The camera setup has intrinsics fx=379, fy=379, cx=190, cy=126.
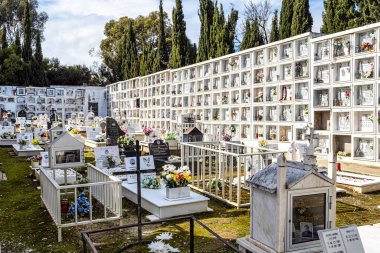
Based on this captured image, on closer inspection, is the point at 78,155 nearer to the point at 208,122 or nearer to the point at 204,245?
the point at 204,245

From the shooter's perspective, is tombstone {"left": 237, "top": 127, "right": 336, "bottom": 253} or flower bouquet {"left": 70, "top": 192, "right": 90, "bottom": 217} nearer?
tombstone {"left": 237, "top": 127, "right": 336, "bottom": 253}

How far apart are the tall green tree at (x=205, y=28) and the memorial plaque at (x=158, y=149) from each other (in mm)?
11230

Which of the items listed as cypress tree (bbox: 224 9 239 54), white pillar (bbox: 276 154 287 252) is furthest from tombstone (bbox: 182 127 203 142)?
white pillar (bbox: 276 154 287 252)

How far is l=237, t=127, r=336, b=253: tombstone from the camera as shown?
3906mm

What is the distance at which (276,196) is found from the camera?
393 centimetres

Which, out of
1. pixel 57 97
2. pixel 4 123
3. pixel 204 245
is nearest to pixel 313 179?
pixel 204 245

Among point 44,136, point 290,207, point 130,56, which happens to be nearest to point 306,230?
point 290,207

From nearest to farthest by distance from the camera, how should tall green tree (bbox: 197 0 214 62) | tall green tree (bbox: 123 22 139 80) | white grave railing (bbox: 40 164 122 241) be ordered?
white grave railing (bbox: 40 164 122 241) < tall green tree (bbox: 197 0 214 62) < tall green tree (bbox: 123 22 139 80)

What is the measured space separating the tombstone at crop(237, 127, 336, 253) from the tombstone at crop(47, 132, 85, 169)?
5147 mm

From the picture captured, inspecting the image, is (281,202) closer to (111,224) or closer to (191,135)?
(111,224)

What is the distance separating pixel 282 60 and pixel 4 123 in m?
18.1

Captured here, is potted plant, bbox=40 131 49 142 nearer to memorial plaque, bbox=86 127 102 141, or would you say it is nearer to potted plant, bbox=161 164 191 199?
memorial plaque, bbox=86 127 102 141

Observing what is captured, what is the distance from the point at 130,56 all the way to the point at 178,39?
997 cm

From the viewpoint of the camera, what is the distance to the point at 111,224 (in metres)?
6.77
